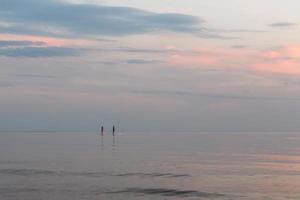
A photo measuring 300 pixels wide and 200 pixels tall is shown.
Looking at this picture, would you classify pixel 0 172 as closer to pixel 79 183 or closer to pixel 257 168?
pixel 79 183

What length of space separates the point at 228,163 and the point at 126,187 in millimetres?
23622

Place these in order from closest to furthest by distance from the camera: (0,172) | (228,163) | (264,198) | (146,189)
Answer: (264,198) → (146,189) → (0,172) → (228,163)

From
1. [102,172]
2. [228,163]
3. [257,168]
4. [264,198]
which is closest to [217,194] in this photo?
[264,198]

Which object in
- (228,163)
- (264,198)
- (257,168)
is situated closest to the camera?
(264,198)

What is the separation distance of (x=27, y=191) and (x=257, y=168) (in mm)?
25411

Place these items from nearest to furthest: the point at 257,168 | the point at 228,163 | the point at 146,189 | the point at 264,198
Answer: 1. the point at 264,198
2. the point at 146,189
3. the point at 257,168
4. the point at 228,163

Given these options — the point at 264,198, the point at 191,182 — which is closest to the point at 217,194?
the point at 264,198

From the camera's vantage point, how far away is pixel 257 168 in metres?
54.2

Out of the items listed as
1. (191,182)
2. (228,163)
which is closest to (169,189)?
(191,182)

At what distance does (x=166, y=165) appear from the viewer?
56750 millimetres

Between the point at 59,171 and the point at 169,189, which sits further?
the point at 59,171

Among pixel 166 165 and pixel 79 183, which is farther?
pixel 166 165

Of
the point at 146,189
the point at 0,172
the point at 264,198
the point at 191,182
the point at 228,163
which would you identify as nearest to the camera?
the point at 264,198

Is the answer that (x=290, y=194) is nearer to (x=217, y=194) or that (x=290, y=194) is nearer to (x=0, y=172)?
(x=217, y=194)
